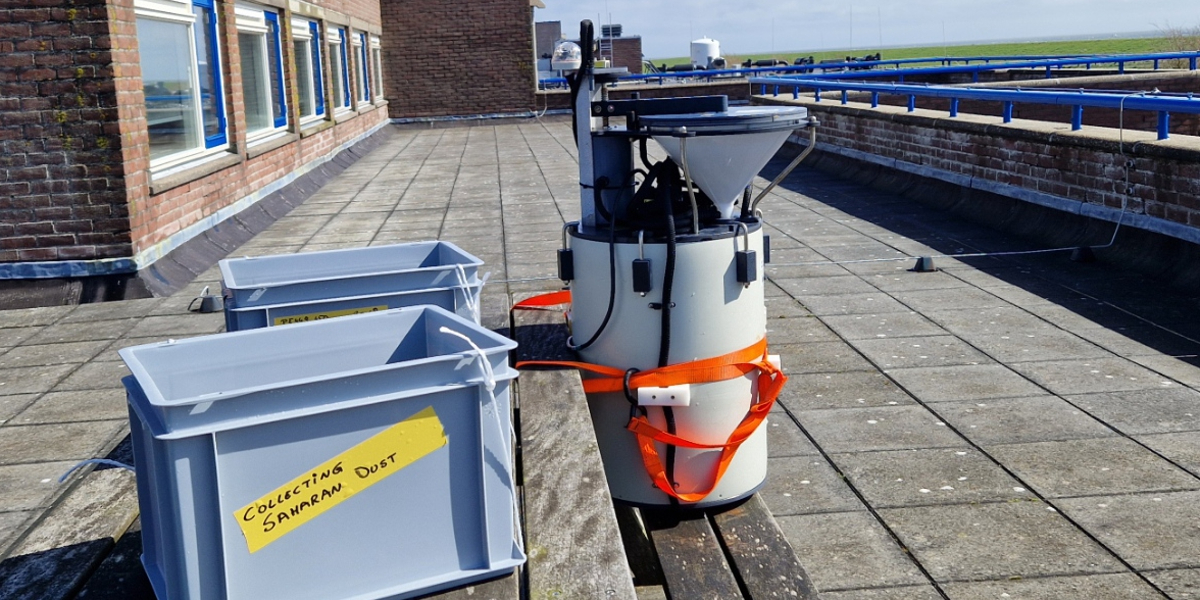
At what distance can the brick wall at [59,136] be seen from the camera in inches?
336

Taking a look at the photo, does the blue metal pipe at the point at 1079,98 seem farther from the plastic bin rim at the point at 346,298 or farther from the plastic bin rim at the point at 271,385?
the plastic bin rim at the point at 271,385

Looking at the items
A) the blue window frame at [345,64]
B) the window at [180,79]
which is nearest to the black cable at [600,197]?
the window at [180,79]

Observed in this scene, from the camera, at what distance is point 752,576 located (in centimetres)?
372

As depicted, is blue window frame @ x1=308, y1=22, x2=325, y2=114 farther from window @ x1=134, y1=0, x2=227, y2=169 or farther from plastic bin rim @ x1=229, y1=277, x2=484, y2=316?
plastic bin rim @ x1=229, y1=277, x2=484, y2=316

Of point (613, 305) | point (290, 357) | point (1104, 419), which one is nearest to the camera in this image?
point (290, 357)

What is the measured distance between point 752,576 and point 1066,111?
23.0 metres

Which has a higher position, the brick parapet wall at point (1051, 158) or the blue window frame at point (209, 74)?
the blue window frame at point (209, 74)

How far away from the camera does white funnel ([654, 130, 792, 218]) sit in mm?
4062

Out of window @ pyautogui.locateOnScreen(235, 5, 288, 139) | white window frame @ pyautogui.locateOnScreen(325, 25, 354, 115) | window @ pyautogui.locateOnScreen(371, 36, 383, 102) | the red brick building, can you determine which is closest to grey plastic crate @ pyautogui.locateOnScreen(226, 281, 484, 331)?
the red brick building

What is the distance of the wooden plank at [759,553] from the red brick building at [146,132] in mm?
6347

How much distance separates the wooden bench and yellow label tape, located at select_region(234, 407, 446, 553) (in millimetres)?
354

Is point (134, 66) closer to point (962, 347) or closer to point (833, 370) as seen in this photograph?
point (833, 370)

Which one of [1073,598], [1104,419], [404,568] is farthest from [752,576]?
[1104,419]

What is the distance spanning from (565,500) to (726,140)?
1.56 meters
